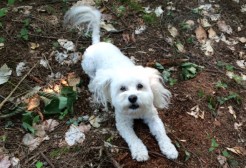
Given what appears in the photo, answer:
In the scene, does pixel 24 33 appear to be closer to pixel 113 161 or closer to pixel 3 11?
pixel 3 11

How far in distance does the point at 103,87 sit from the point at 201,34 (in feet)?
7.07

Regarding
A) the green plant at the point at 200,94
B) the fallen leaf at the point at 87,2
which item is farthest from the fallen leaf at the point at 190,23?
the fallen leaf at the point at 87,2

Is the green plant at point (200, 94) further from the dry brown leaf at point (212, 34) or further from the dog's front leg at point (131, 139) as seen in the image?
the dry brown leaf at point (212, 34)

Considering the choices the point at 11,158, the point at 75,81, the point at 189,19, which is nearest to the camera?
the point at 11,158

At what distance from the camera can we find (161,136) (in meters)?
3.88

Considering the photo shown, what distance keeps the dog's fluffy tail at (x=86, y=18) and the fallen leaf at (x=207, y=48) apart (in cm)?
149

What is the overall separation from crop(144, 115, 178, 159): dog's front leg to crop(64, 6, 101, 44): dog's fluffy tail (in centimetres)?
150

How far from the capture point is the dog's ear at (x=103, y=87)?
3.92 m

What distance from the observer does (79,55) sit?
5043 millimetres

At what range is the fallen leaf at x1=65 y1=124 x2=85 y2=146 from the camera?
4020 mm

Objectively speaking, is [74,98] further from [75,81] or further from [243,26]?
[243,26]

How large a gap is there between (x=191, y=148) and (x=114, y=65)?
1224 millimetres

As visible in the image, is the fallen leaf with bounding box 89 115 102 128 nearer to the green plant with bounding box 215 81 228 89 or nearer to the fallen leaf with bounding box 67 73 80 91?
the fallen leaf with bounding box 67 73 80 91

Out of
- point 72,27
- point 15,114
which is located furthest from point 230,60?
point 15,114
